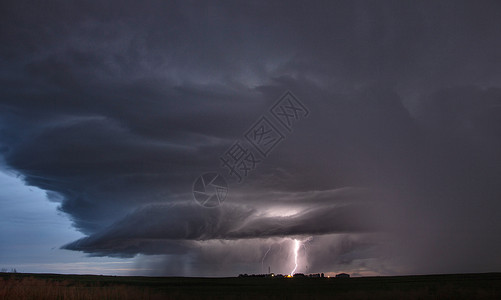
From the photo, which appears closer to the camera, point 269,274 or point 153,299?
point 153,299

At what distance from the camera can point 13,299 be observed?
34.8 metres

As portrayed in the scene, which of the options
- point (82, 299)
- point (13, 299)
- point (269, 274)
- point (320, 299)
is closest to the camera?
point (13, 299)

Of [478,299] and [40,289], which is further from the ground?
[40,289]

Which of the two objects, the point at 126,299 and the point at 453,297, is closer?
the point at 126,299

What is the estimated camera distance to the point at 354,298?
48.1 metres

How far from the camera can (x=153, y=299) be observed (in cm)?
4428

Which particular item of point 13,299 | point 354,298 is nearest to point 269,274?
point 354,298

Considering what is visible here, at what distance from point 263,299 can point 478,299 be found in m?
22.9

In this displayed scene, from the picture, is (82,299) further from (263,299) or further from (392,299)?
(392,299)

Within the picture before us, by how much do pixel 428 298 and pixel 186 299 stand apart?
27.3 metres

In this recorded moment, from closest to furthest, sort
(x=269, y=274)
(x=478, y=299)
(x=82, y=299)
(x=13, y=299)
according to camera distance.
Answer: (x=13, y=299) → (x=82, y=299) → (x=478, y=299) → (x=269, y=274)

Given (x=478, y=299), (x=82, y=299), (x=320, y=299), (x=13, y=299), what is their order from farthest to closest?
(x=320, y=299) → (x=478, y=299) → (x=82, y=299) → (x=13, y=299)

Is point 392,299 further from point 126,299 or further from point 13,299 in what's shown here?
point 13,299

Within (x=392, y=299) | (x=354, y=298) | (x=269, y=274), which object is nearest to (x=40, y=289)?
(x=354, y=298)
